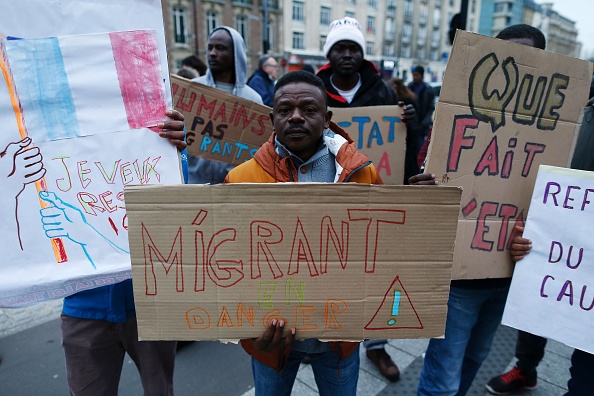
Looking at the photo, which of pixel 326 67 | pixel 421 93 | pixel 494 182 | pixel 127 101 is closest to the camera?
pixel 127 101

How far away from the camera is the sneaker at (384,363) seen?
258 cm

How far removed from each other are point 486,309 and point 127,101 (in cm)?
181

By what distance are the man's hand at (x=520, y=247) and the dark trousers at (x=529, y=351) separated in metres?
1.14

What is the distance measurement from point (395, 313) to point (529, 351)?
67.1 inches

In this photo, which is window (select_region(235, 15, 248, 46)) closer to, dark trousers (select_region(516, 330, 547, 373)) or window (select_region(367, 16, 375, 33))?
window (select_region(367, 16, 375, 33))

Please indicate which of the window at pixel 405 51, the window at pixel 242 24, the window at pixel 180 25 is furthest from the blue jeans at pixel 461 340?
the window at pixel 405 51

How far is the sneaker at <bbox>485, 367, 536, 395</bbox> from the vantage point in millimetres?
2459

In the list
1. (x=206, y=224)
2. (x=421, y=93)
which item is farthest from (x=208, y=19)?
(x=206, y=224)

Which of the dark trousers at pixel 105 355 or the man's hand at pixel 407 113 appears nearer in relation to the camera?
the dark trousers at pixel 105 355

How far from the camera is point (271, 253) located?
4.05 ft

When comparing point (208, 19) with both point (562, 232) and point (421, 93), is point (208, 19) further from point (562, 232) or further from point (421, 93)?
point (562, 232)

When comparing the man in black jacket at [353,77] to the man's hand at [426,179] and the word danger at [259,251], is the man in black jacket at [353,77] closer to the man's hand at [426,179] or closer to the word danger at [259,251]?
the man's hand at [426,179]

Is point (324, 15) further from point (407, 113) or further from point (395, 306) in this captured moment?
point (395, 306)

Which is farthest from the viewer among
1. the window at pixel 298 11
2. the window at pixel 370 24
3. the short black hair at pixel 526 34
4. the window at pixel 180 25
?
the window at pixel 370 24
